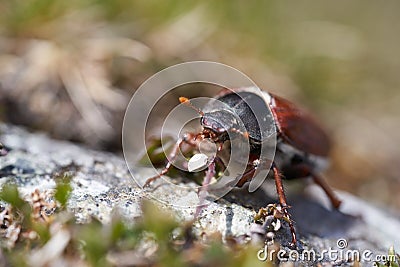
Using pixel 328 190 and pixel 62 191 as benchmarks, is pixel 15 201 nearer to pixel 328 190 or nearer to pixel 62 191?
→ pixel 62 191

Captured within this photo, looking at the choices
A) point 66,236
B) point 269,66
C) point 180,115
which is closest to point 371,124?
point 269,66

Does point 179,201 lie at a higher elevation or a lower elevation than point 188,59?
higher

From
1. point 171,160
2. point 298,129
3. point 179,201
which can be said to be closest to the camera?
point 179,201

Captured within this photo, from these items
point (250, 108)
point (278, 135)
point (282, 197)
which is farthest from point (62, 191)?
point (278, 135)

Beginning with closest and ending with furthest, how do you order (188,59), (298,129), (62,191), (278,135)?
(62,191) → (278,135) → (298,129) → (188,59)

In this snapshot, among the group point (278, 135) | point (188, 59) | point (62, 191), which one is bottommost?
point (188, 59)

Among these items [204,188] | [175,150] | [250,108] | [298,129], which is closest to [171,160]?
[175,150]

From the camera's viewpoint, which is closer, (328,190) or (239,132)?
(239,132)
